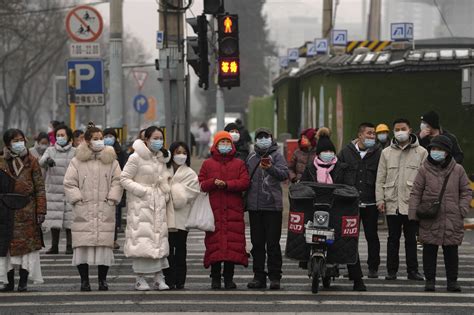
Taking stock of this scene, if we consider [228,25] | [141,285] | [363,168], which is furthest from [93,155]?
[228,25]

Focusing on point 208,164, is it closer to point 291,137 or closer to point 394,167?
point 394,167

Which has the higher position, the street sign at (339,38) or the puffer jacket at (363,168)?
the street sign at (339,38)

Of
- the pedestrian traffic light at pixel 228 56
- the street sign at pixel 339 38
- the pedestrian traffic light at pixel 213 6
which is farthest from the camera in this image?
the street sign at pixel 339 38

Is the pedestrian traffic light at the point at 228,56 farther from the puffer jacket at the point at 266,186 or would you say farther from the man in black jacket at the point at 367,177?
the puffer jacket at the point at 266,186

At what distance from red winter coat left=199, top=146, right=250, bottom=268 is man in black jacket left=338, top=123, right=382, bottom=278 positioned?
1.61 m

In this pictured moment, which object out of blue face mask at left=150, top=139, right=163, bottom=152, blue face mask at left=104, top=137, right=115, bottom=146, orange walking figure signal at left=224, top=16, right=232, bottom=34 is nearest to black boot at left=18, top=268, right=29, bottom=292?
blue face mask at left=150, top=139, right=163, bottom=152

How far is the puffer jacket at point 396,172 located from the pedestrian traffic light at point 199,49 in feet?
22.9

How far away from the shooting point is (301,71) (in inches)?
1446

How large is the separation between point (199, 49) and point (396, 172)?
736 centimetres

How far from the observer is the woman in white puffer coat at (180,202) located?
13.9m

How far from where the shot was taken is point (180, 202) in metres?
13.8

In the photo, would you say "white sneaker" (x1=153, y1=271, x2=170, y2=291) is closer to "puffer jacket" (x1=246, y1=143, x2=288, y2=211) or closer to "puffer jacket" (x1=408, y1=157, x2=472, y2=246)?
"puffer jacket" (x1=246, y1=143, x2=288, y2=211)

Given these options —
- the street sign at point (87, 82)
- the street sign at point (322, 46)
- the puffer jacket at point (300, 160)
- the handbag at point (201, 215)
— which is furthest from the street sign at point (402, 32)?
the handbag at point (201, 215)

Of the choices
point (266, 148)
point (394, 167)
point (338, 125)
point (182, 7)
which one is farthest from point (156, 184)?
point (338, 125)
